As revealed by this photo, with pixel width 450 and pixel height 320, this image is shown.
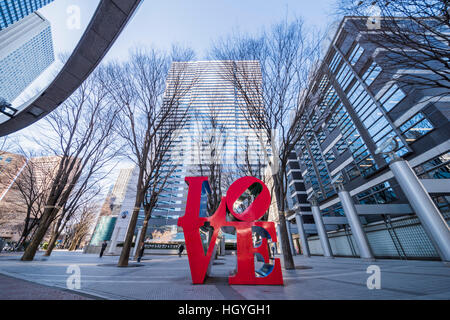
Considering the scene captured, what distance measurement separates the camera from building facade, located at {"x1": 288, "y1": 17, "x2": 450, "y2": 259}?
35.5ft

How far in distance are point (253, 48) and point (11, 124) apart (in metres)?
11.2

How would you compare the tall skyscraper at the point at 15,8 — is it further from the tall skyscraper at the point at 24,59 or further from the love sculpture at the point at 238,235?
the love sculpture at the point at 238,235

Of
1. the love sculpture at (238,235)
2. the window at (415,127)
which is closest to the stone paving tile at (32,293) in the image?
the love sculpture at (238,235)

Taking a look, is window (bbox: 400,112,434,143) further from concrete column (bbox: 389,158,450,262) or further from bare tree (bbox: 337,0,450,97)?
bare tree (bbox: 337,0,450,97)

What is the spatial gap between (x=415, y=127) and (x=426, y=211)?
999 centimetres

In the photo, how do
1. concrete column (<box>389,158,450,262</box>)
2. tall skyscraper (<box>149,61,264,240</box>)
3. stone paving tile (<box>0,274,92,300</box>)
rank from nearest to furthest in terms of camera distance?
stone paving tile (<box>0,274,92,300</box>), concrete column (<box>389,158,450,262</box>), tall skyscraper (<box>149,61,264,240</box>)

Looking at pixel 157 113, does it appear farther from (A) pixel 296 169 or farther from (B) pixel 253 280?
(A) pixel 296 169

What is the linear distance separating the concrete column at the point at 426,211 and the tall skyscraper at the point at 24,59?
1796 cm

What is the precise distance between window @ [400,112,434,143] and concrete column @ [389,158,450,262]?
7.63 meters

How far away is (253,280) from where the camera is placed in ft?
13.9

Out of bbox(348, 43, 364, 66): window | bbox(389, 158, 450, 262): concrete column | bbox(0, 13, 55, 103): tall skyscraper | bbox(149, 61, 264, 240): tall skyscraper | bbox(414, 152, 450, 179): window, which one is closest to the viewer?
bbox(389, 158, 450, 262): concrete column

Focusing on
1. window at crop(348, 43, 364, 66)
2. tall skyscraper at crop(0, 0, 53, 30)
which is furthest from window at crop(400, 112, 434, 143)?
tall skyscraper at crop(0, 0, 53, 30)

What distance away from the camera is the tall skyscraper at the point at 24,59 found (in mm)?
8547
